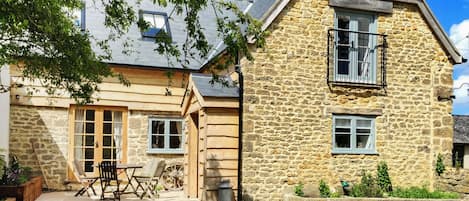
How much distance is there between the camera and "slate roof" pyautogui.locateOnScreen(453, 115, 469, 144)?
2540 centimetres

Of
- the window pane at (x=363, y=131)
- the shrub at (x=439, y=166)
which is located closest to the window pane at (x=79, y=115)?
the window pane at (x=363, y=131)

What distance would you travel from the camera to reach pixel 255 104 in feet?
36.3

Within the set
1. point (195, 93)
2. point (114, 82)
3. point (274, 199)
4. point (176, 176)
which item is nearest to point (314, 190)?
point (274, 199)

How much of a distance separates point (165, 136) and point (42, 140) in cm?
342

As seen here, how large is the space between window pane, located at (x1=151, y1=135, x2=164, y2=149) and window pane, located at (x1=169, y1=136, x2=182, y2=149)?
27 cm

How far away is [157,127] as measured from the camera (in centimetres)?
1457

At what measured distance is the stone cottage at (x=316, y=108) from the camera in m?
11.2

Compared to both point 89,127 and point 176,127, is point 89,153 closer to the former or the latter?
point 89,127

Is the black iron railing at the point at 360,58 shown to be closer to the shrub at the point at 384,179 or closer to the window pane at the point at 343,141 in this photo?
the window pane at the point at 343,141

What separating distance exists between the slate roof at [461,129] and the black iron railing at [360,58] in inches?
605

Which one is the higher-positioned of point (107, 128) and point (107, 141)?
point (107, 128)

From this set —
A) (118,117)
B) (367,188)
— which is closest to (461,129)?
(367,188)

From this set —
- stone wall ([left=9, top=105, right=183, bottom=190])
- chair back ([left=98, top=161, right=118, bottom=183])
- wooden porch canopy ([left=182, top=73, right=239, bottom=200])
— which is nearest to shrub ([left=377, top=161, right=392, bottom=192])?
wooden porch canopy ([left=182, top=73, right=239, bottom=200])

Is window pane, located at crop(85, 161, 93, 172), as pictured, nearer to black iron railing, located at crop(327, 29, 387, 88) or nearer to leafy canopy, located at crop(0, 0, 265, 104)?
leafy canopy, located at crop(0, 0, 265, 104)
